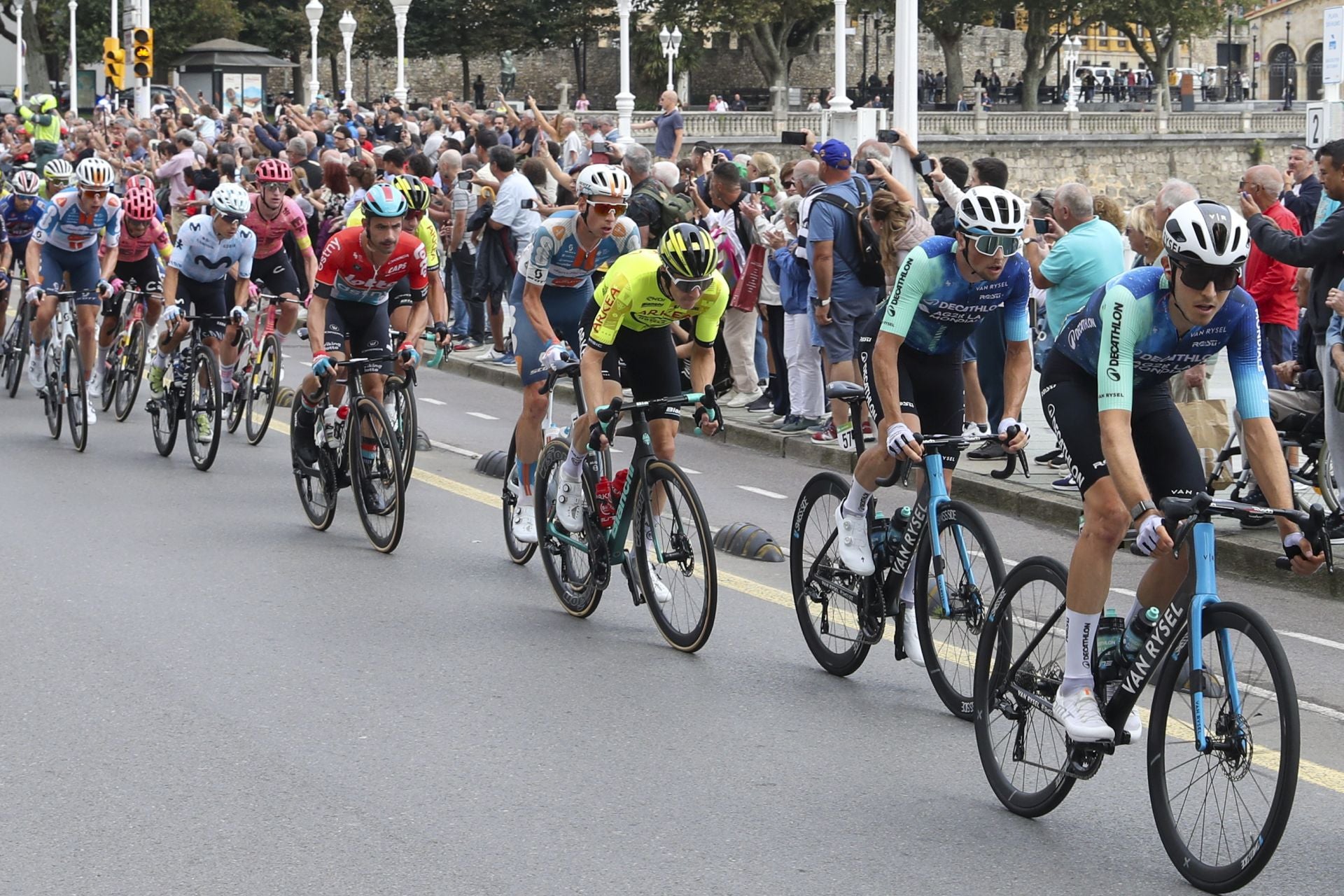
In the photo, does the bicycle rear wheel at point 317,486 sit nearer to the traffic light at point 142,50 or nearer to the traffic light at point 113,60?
the traffic light at point 142,50

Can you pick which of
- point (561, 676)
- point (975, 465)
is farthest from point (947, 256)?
point (975, 465)

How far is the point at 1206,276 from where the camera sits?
5.63m

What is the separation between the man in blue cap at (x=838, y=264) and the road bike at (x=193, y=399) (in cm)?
404

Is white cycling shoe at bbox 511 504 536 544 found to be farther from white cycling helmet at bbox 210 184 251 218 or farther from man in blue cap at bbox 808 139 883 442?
white cycling helmet at bbox 210 184 251 218

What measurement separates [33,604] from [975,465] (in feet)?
21.1

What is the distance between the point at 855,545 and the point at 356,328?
4577mm

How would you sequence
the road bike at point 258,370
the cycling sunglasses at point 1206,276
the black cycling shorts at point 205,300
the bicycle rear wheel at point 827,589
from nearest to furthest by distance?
the cycling sunglasses at point 1206,276
the bicycle rear wheel at point 827,589
the black cycling shorts at point 205,300
the road bike at point 258,370

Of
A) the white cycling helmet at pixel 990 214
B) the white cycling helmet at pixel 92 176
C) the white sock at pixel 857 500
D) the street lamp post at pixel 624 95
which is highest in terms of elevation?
the street lamp post at pixel 624 95

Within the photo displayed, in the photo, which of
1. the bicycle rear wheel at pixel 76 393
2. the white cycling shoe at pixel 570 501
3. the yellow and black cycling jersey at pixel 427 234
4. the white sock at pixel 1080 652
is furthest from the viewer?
the bicycle rear wheel at pixel 76 393

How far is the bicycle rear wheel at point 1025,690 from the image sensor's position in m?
6.00

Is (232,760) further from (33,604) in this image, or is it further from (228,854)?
(33,604)

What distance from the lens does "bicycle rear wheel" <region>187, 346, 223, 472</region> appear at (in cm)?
1292

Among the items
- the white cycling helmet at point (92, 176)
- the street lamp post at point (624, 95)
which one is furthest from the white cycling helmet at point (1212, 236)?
the street lamp post at point (624, 95)

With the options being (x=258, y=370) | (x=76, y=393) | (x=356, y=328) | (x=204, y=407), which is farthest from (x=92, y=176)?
(x=356, y=328)
